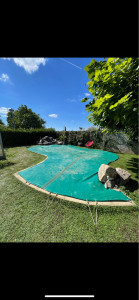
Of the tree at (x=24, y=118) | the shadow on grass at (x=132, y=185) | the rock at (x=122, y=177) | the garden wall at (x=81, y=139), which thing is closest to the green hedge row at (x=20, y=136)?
the garden wall at (x=81, y=139)

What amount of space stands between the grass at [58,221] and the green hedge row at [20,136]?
9973mm

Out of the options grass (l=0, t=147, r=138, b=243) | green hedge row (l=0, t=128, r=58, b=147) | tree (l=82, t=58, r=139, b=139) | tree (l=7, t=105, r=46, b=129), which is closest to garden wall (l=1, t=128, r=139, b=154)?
green hedge row (l=0, t=128, r=58, b=147)

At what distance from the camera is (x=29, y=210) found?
1.96 meters

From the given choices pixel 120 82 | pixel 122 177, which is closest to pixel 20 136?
pixel 122 177

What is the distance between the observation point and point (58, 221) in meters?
1.71

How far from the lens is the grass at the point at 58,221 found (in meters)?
1.45

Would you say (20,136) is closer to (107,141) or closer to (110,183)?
(107,141)

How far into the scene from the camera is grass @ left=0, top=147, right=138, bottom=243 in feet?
4.75

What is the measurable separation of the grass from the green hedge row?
9.97 metres
